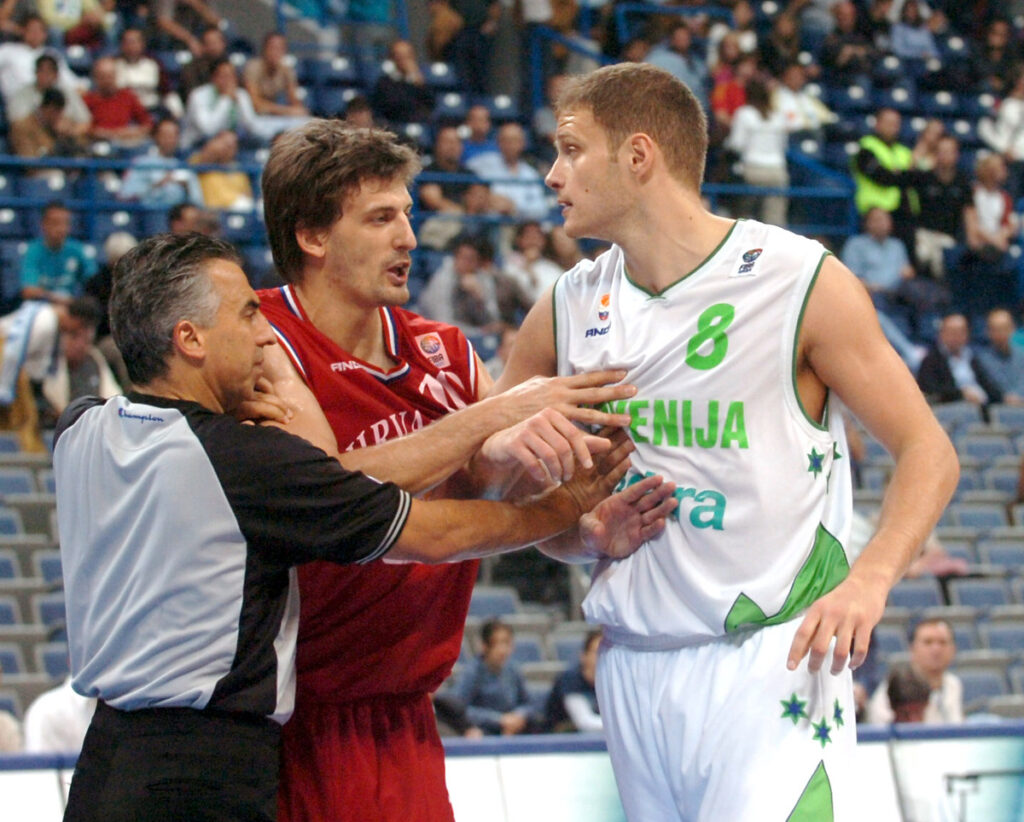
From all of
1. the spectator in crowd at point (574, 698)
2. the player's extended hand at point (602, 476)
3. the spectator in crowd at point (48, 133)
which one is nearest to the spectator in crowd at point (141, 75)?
the spectator in crowd at point (48, 133)

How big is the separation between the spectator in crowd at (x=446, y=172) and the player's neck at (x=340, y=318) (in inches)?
309

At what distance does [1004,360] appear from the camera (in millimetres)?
12586

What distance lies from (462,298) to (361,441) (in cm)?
716

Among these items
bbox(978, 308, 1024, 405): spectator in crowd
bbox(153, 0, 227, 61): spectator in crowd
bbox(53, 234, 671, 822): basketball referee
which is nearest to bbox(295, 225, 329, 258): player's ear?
bbox(53, 234, 671, 822): basketball referee

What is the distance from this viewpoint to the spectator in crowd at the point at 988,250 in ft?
45.6

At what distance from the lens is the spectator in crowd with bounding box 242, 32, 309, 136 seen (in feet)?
40.0

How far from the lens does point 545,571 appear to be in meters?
9.49

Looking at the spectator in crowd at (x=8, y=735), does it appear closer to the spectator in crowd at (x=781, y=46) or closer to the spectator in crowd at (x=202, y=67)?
the spectator in crowd at (x=202, y=67)

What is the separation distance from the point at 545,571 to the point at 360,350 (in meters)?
5.92

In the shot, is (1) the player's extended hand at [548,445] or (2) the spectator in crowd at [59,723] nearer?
(1) the player's extended hand at [548,445]

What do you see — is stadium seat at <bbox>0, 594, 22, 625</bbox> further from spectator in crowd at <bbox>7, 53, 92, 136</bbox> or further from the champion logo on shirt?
the champion logo on shirt

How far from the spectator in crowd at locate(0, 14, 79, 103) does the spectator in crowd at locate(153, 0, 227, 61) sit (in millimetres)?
1246

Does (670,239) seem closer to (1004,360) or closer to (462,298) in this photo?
(462,298)

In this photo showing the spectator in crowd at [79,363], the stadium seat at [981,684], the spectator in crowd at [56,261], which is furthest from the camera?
the spectator in crowd at [56,261]
